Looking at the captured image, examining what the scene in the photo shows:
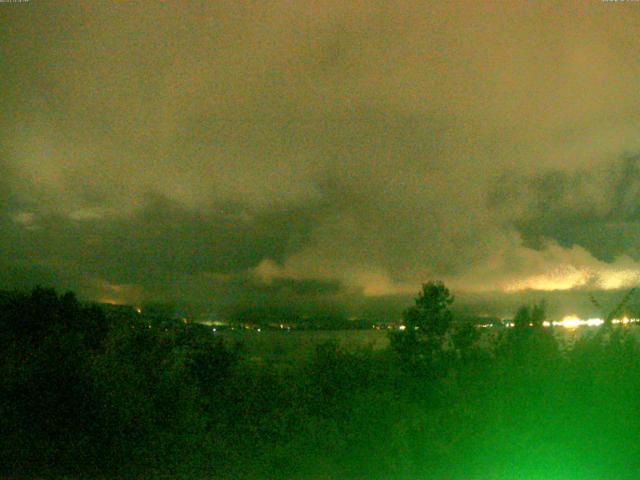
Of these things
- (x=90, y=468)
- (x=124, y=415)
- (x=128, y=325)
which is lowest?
Answer: (x=90, y=468)

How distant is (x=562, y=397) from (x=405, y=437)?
237 centimetres

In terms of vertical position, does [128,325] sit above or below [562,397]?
above

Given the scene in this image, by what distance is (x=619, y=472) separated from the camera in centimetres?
1011

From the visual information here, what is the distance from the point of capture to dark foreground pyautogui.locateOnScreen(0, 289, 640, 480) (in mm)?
10586

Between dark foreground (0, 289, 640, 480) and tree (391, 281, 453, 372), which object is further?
tree (391, 281, 453, 372)

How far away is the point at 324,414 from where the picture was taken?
1228 centimetres

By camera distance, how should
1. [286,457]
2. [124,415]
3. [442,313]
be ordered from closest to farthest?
[286,457], [124,415], [442,313]

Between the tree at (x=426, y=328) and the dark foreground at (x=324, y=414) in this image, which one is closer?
the dark foreground at (x=324, y=414)


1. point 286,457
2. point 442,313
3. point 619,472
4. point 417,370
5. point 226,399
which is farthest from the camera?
point 442,313

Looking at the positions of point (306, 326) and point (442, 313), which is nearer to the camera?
point (442, 313)

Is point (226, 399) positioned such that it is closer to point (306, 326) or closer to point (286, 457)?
point (286, 457)

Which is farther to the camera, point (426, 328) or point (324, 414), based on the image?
point (426, 328)

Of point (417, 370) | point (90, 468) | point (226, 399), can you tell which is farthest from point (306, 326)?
point (90, 468)

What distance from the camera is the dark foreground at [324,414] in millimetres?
10586
